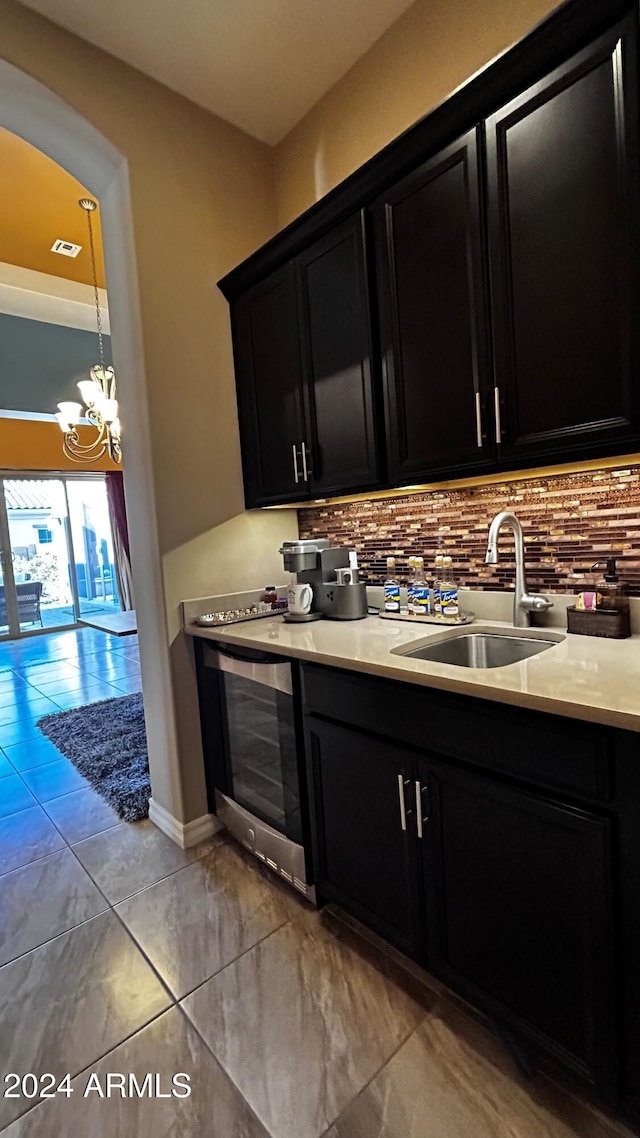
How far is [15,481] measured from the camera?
6930 millimetres

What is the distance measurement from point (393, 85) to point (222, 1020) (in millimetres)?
3187

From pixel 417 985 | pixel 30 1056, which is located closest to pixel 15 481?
pixel 30 1056

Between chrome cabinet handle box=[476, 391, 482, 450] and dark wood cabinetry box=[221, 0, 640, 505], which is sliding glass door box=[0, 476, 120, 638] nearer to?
dark wood cabinetry box=[221, 0, 640, 505]

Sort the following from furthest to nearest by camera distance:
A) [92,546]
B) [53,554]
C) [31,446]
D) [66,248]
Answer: [92,546] < [53,554] < [31,446] < [66,248]

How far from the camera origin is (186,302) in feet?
7.06

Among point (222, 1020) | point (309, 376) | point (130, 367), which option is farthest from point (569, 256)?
point (222, 1020)

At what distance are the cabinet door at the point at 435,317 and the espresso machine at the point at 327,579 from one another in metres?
0.51

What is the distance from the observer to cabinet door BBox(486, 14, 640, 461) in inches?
44.9

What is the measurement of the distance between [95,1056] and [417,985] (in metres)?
0.87

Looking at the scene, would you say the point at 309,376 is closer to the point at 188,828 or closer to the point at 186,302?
the point at 186,302

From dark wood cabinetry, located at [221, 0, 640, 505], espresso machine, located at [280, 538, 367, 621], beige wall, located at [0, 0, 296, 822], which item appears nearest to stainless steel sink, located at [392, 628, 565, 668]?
espresso machine, located at [280, 538, 367, 621]

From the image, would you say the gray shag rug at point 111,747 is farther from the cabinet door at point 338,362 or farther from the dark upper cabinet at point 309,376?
the cabinet door at point 338,362

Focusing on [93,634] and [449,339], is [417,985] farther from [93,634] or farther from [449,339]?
[93,634]

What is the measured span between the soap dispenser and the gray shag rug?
2.24m
